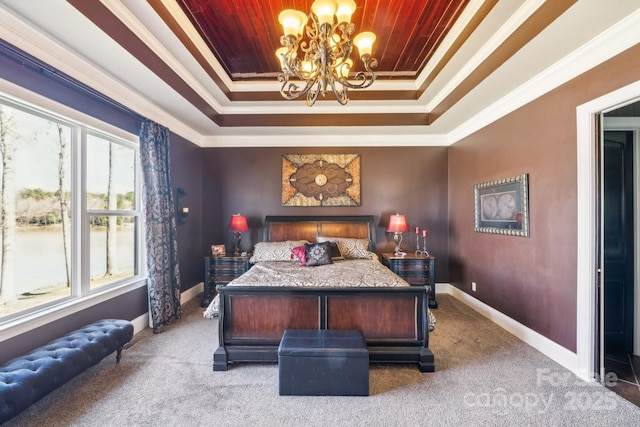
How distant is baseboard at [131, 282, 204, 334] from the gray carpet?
58 centimetres

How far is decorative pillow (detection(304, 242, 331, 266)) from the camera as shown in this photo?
141 inches

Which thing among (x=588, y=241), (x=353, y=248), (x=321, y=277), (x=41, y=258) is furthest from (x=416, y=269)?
(x=41, y=258)

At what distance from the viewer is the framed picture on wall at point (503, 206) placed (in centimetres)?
298

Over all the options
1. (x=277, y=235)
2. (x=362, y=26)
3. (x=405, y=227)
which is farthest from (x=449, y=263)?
(x=362, y=26)

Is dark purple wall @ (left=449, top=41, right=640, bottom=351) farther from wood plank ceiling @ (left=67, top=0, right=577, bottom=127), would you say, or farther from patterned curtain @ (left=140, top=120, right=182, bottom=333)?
patterned curtain @ (left=140, top=120, right=182, bottom=333)

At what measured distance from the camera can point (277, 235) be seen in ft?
14.9

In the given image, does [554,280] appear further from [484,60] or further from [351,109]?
[351,109]

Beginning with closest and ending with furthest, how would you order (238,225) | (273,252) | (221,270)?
(273,252) < (221,270) < (238,225)

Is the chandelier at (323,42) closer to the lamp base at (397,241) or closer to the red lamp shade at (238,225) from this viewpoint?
the red lamp shade at (238,225)

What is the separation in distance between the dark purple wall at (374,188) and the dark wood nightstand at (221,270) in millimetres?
690

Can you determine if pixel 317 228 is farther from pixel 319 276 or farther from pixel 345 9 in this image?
pixel 345 9

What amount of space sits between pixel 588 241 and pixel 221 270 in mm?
4155

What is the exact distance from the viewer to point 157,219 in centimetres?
332

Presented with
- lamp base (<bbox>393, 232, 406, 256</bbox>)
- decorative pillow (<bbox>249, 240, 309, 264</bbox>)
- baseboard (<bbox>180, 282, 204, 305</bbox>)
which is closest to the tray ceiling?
lamp base (<bbox>393, 232, 406, 256</bbox>)
